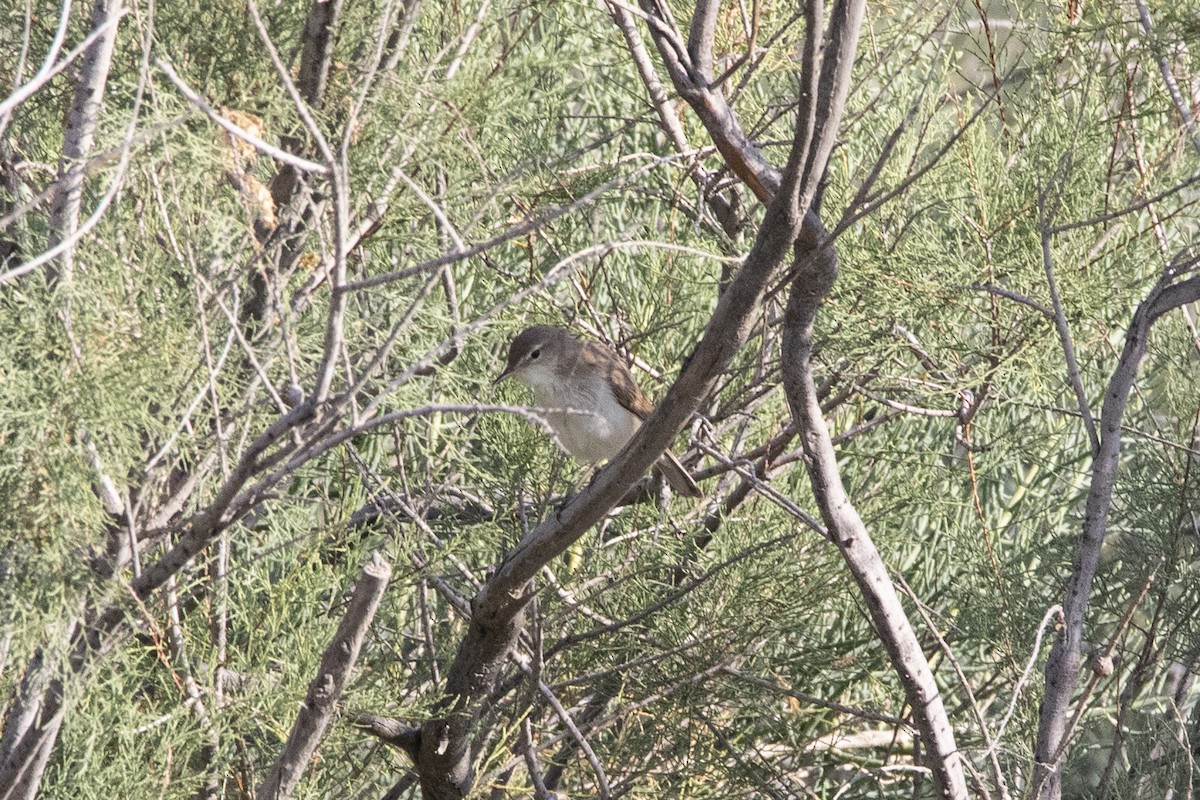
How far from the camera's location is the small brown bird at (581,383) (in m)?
3.78

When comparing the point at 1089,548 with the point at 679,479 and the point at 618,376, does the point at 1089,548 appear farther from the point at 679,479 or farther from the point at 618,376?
the point at 618,376

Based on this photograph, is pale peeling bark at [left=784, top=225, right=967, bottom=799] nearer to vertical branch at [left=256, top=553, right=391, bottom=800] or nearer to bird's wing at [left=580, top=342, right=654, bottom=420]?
vertical branch at [left=256, top=553, right=391, bottom=800]

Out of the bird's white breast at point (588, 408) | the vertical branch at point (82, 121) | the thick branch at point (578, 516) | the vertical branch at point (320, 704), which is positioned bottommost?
the vertical branch at point (320, 704)

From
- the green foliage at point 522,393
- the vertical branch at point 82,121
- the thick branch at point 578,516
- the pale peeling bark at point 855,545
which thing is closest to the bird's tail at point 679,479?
the green foliage at point 522,393

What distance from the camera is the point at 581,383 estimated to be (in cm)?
389

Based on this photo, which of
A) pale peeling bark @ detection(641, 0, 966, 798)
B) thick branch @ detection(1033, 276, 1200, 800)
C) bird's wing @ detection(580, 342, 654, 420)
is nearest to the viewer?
pale peeling bark @ detection(641, 0, 966, 798)

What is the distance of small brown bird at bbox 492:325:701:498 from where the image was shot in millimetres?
3781

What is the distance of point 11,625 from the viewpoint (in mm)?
2100

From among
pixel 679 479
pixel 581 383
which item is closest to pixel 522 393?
pixel 581 383

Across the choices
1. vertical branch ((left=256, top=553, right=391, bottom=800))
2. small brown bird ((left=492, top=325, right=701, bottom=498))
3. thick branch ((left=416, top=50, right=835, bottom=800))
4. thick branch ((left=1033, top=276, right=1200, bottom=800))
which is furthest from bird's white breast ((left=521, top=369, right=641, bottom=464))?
thick branch ((left=1033, top=276, right=1200, bottom=800))

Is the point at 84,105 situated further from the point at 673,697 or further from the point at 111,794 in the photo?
the point at 673,697

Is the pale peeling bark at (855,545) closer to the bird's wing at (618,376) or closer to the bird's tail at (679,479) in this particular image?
the bird's tail at (679,479)

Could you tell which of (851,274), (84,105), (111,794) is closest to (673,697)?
(851,274)

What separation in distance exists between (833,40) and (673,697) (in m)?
2.16
